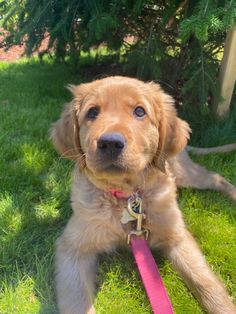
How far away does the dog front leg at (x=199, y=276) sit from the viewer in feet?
7.99

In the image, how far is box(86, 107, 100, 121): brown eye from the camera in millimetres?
2635

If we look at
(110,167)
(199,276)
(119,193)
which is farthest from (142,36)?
(199,276)

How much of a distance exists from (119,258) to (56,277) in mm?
457

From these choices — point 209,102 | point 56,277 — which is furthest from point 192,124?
point 56,277

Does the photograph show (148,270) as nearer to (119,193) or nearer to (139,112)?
(119,193)

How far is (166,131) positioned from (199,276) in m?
0.96

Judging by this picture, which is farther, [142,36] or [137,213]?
[142,36]

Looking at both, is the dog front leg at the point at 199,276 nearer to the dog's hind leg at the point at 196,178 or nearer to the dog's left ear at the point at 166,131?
the dog's left ear at the point at 166,131

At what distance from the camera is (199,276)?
8.46 feet

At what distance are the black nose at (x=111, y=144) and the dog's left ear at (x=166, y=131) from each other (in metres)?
0.50

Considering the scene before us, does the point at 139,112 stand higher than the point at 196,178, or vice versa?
the point at 139,112

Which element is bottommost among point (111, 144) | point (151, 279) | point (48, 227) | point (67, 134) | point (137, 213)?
point (48, 227)

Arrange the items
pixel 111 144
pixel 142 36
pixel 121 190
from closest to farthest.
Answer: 1. pixel 111 144
2. pixel 121 190
3. pixel 142 36

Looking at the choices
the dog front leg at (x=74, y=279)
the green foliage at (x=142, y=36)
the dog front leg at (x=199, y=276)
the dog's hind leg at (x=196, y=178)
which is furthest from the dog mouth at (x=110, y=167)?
the green foliage at (x=142, y=36)
